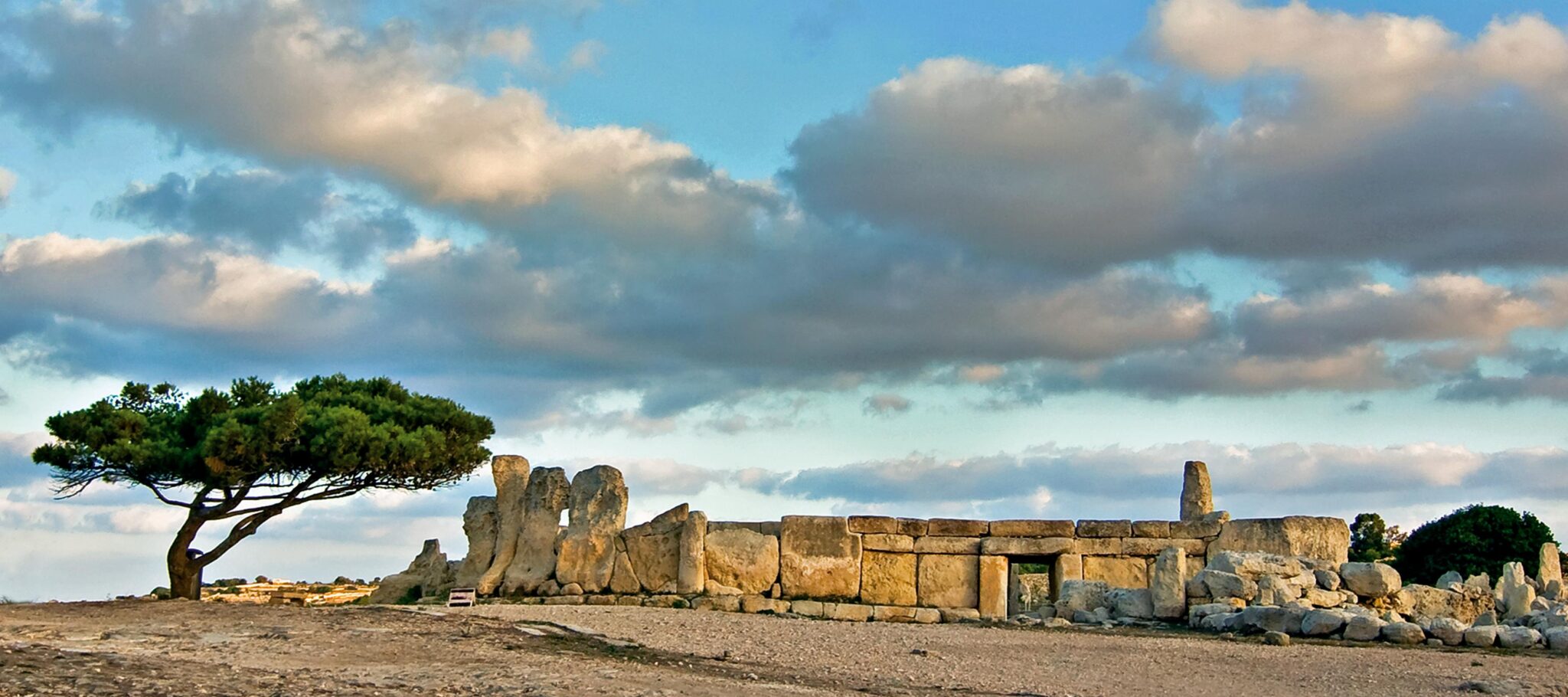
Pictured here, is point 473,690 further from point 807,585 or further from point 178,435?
point 178,435

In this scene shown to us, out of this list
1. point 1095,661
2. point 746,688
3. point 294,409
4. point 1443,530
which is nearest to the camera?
point 746,688

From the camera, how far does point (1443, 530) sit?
126 feet

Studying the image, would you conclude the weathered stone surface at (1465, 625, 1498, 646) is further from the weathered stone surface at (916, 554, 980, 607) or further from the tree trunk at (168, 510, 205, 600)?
the tree trunk at (168, 510, 205, 600)

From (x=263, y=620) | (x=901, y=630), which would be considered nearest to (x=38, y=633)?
(x=263, y=620)

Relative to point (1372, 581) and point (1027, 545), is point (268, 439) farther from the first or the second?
point (1372, 581)

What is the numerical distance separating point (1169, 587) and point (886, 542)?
492 centimetres

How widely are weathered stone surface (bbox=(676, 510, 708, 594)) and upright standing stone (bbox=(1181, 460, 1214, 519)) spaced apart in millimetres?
9186

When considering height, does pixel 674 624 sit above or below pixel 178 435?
below

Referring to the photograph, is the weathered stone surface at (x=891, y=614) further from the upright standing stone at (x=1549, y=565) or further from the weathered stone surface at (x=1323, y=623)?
the upright standing stone at (x=1549, y=565)

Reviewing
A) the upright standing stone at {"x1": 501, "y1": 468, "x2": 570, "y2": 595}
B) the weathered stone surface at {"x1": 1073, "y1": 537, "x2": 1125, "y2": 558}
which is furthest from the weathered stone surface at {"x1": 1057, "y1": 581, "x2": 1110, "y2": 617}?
the upright standing stone at {"x1": 501, "y1": 468, "x2": 570, "y2": 595}

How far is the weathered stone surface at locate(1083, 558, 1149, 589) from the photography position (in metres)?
25.5

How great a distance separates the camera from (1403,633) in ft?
66.1

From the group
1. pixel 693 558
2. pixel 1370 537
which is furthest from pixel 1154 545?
pixel 1370 537

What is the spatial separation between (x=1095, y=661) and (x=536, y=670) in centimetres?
659
